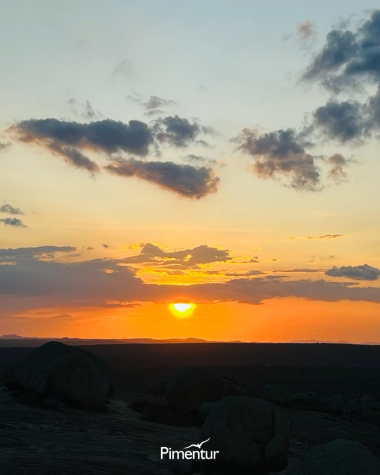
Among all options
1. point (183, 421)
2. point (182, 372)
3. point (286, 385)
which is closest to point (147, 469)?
point (183, 421)

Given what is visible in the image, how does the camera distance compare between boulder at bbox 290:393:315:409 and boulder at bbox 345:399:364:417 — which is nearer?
boulder at bbox 345:399:364:417

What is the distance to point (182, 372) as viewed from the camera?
23.0 meters

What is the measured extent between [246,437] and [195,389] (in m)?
8.09

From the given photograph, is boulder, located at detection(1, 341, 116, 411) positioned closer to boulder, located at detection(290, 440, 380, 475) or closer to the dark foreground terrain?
the dark foreground terrain

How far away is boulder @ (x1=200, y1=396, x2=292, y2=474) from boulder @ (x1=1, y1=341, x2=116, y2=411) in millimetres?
5627

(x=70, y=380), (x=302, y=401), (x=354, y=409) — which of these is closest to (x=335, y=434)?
(x=302, y=401)

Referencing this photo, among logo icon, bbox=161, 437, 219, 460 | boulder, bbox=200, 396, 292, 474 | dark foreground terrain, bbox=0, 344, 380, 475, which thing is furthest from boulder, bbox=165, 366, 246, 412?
logo icon, bbox=161, 437, 219, 460

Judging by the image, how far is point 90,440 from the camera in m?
14.6

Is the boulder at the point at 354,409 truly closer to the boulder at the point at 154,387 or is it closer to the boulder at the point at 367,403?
the boulder at the point at 367,403

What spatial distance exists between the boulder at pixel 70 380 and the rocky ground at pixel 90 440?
515mm

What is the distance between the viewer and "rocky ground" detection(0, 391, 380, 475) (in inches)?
460

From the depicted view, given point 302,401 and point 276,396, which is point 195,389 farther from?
point 302,401

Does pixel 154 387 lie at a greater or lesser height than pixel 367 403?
greater

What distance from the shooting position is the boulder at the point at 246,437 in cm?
1413
